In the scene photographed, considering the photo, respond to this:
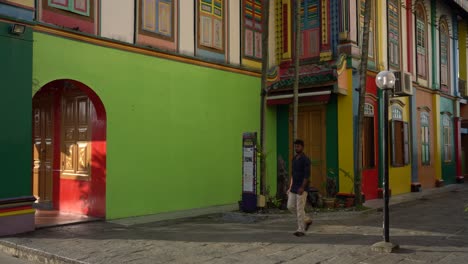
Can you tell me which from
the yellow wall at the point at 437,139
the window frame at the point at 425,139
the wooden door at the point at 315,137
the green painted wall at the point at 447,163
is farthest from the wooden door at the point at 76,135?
the green painted wall at the point at 447,163

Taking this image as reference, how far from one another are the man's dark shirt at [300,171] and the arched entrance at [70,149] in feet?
13.6

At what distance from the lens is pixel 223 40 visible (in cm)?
1269

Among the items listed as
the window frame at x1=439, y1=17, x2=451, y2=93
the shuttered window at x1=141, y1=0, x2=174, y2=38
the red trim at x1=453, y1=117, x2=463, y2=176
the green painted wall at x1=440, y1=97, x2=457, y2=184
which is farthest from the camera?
the red trim at x1=453, y1=117, x2=463, y2=176

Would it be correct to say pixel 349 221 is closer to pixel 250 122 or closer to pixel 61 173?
pixel 250 122

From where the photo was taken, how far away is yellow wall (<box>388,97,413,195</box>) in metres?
14.6

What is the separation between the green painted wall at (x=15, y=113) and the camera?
797 centimetres

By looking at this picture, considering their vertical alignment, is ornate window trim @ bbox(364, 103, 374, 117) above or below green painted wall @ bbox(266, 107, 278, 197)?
above

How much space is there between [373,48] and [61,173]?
9488 millimetres

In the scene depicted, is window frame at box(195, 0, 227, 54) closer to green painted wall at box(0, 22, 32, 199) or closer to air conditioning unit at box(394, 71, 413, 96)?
green painted wall at box(0, 22, 32, 199)

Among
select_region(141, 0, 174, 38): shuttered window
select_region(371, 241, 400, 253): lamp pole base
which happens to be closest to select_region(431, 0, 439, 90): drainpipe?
select_region(141, 0, 174, 38): shuttered window

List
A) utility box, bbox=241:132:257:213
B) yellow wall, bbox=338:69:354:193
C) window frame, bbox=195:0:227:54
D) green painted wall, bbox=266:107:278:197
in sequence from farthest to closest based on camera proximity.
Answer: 1. green painted wall, bbox=266:107:278:197
2. yellow wall, bbox=338:69:354:193
3. window frame, bbox=195:0:227:54
4. utility box, bbox=241:132:257:213

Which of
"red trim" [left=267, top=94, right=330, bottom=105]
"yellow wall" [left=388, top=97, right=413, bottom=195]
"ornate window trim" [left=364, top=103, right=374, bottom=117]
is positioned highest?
"red trim" [left=267, top=94, right=330, bottom=105]

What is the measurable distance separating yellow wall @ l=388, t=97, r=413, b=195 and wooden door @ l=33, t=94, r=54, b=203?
9.95 m

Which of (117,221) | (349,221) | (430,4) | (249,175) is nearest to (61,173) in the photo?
(117,221)
